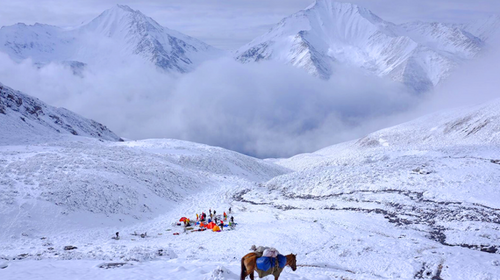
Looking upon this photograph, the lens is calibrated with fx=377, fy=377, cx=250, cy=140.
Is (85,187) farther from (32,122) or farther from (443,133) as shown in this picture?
(443,133)

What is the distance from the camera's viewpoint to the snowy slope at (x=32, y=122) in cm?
6909

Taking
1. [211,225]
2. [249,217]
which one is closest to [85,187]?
[211,225]

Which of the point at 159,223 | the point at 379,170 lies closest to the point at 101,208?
the point at 159,223

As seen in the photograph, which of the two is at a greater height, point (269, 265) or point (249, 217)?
point (249, 217)

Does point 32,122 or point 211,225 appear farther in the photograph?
point 32,122

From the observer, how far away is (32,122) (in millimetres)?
83625

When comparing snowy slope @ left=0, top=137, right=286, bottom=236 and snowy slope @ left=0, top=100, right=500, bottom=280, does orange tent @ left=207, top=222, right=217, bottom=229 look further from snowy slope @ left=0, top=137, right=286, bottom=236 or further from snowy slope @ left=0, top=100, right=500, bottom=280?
snowy slope @ left=0, top=137, right=286, bottom=236

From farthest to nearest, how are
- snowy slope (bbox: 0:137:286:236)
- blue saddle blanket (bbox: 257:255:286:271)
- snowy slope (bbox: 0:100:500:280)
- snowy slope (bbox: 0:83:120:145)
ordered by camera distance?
snowy slope (bbox: 0:83:120:145) < snowy slope (bbox: 0:137:286:236) < snowy slope (bbox: 0:100:500:280) < blue saddle blanket (bbox: 257:255:286:271)

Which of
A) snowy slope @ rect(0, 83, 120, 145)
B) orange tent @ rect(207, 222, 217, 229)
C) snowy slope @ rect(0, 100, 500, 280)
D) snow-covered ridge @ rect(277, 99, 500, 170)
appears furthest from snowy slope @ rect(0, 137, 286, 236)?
snow-covered ridge @ rect(277, 99, 500, 170)

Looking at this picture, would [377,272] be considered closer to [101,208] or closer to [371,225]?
[371,225]

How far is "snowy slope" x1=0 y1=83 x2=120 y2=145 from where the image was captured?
2720 inches

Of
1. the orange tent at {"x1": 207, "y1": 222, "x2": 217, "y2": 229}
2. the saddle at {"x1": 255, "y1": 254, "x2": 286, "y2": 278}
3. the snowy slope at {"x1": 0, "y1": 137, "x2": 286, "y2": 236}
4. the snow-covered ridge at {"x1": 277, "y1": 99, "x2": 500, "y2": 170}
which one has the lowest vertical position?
the saddle at {"x1": 255, "y1": 254, "x2": 286, "y2": 278}

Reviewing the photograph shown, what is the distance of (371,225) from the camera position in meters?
29.9

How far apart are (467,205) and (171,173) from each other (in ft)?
120
